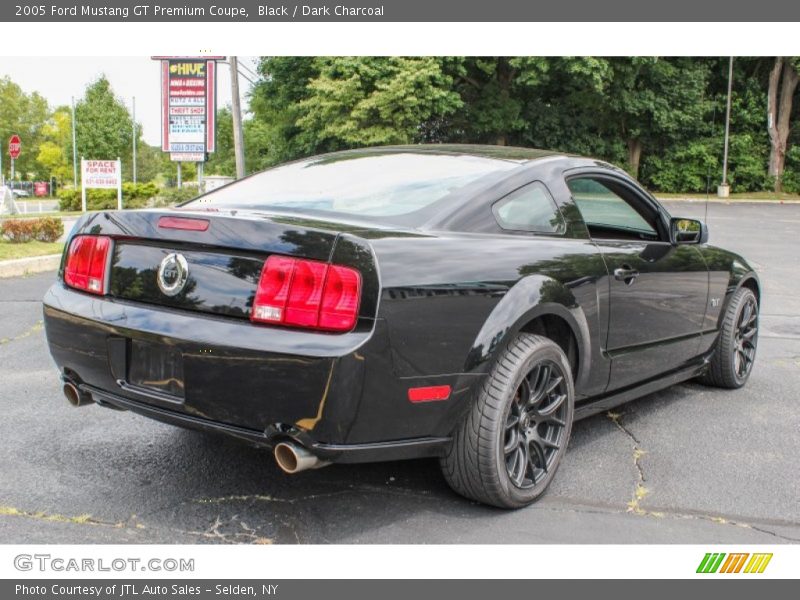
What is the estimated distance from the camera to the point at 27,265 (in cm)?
1065

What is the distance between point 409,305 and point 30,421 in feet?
8.50

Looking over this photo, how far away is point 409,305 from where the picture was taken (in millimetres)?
2775

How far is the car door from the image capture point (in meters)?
3.93

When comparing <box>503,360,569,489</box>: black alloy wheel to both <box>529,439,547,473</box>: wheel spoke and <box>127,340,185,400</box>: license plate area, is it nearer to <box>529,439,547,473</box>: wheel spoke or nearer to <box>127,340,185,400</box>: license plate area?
<box>529,439,547,473</box>: wheel spoke

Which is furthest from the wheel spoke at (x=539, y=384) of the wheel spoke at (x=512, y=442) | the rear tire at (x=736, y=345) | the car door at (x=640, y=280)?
the rear tire at (x=736, y=345)

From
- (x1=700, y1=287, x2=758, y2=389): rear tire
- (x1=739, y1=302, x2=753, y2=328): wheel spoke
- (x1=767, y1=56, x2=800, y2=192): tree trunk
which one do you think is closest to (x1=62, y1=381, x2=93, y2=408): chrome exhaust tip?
(x1=700, y1=287, x2=758, y2=389): rear tire

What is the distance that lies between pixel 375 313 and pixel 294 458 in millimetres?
564

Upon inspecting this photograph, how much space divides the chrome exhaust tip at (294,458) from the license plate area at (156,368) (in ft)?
1.43

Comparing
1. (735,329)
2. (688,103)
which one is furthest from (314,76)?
(735,329)

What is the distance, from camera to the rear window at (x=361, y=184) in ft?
11.1

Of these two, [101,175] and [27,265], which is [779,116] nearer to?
[101,175]

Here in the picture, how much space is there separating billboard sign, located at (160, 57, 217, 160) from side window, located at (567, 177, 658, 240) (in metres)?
26.5

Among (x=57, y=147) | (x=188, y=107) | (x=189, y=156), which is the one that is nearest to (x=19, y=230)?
(x=189, y=156)

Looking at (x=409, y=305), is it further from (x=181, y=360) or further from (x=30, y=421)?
(x=30, y=421)
